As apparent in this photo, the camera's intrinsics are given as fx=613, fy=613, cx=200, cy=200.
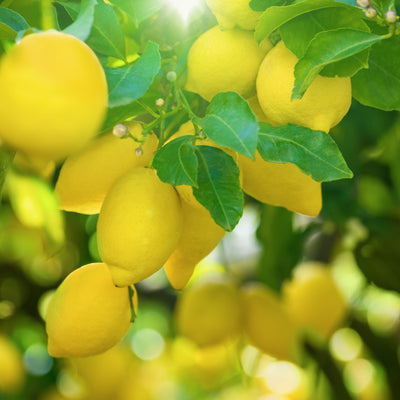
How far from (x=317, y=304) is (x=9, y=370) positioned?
1.74 feet

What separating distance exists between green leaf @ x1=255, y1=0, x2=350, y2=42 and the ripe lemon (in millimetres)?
134

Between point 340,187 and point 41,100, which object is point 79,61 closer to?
point 41,100

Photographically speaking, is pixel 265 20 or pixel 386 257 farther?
pixel 386 257

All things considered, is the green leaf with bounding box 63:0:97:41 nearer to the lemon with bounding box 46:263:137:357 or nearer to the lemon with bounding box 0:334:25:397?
the lemon with bounding box 46:263:137:357

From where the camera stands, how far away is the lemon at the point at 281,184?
463mm

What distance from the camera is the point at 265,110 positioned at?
43cm

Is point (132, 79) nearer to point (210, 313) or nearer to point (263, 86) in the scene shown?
point (263, 86)

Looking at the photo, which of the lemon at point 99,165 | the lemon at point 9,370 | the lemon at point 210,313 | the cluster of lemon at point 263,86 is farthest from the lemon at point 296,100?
the lemon at point 9,370

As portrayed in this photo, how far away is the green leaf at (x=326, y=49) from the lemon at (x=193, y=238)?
12 centimetres

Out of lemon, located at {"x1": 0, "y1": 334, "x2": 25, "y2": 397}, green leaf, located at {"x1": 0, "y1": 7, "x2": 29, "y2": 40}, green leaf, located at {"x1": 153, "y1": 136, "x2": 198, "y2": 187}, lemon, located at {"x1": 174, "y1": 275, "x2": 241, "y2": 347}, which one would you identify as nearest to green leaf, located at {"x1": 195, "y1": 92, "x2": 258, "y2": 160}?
green leaf, located at {"x1": 153, "y1": 136, "x2": 198, "y2": 187}

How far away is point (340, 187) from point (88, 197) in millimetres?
590

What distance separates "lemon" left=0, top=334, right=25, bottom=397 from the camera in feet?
3.36

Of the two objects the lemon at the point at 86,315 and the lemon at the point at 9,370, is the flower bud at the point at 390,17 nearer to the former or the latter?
the lemon at the point at 86,315

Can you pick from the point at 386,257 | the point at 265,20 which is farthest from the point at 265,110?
the point at 386,257
